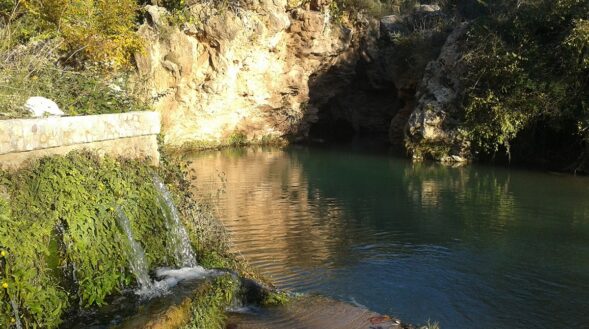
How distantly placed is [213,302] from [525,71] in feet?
65.4

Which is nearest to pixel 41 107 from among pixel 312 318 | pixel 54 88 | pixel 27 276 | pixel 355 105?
pixel 54 88

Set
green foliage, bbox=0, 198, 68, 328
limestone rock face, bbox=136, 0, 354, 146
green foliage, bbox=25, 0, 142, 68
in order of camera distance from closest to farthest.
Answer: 1. green foliage, bbox=0, 198, 68, 328
2. green foliage, bbox=25, 0, 142, 68
3. limestone rock face, bbox=136, 0, 354, 146

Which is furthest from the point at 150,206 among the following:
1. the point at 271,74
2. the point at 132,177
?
the point at 271,74

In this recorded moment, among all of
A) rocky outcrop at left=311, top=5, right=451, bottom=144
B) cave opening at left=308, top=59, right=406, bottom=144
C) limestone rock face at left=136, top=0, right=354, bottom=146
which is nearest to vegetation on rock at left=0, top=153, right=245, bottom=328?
limestone rock face at left=136, top=0, right=354, bottom=146

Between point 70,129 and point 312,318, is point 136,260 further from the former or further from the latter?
point 312,318

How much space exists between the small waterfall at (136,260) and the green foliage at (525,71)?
18485 millimetres

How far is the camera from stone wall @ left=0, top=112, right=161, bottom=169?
4879mm

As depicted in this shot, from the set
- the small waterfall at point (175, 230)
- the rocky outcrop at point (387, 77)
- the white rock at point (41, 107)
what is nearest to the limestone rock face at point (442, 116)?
the rocky outcrop at point (387, 77)

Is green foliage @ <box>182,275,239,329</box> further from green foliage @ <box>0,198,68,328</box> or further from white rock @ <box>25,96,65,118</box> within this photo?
white rock @ <box>25,96,65,118</box>

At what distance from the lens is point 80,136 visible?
18.6 ft

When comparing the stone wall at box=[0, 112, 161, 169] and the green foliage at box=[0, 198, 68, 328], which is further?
the stone wall at box=[0, 112, 161, 169]

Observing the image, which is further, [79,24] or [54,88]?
[79,24]

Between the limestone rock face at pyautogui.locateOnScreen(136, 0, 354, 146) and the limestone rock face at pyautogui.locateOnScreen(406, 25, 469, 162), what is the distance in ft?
32.6

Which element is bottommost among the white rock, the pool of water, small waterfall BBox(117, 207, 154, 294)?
the pool of water
